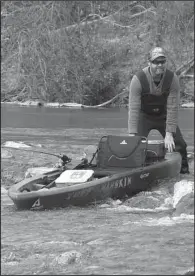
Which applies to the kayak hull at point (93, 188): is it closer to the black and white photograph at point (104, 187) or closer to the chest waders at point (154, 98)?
the black and white photograph at point (104, 187)

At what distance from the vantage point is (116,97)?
73.8 feet

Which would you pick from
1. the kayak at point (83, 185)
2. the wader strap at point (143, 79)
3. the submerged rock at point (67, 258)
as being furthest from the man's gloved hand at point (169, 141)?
the submerged rock at point (67, 258)

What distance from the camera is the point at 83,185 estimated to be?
7.48 metres

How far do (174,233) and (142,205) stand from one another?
5.40ft

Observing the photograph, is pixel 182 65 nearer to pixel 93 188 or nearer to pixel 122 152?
pixel 122 152

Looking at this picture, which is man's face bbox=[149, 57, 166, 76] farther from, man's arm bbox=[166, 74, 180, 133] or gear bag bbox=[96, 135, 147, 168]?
gear bag bbox=[96, 135, 147, 168]

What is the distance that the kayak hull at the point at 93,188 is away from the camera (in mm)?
7234

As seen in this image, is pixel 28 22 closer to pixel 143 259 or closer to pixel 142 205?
pixel 142 205

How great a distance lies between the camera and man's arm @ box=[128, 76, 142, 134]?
8.51m

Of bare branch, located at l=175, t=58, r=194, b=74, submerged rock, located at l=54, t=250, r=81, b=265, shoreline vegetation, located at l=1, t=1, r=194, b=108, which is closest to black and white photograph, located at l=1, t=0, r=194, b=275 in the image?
submerged rock, located at l=54, t=250, r=81, b=265

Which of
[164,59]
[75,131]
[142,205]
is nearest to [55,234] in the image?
[142,205]

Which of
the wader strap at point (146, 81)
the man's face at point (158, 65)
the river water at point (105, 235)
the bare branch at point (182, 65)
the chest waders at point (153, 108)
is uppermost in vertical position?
the bare branch at point (182, 65)

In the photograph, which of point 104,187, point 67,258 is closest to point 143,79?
point 104,187

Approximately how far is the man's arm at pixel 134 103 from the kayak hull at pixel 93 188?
0.51 metres
